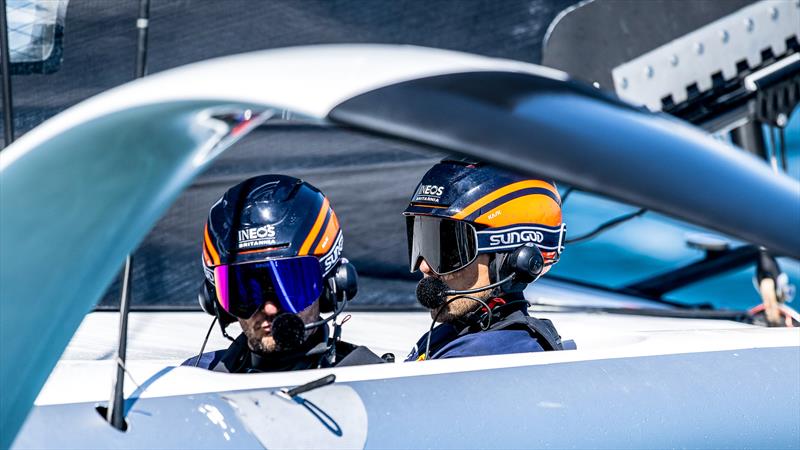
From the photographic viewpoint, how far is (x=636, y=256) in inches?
157

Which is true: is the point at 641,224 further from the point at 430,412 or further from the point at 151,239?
the point at 430,412

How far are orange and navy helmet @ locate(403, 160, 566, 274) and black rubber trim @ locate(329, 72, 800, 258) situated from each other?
1155mm

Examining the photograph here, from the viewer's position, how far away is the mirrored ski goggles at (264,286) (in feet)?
5.30

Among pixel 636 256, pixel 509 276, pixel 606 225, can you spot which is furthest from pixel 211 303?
pixel 636 256

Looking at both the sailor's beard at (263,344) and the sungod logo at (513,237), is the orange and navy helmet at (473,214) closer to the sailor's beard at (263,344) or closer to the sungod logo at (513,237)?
the sungod logo at (513,237)

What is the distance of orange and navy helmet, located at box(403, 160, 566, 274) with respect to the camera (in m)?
1.81

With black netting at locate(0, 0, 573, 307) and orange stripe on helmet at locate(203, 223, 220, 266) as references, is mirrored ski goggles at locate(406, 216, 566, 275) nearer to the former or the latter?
orange stripe on helmet at locate(203, 223, 220, 266)

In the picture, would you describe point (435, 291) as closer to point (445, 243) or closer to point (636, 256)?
point (445, 243)

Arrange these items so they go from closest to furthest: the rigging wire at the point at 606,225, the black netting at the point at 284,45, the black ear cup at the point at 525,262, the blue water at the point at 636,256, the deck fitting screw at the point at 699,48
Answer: the black ear cup at the point at 525,262, the black netting at the point at 284,45, the deck fitting screw at the point at 699,48, the rigging wire at the point at 606,225, the blue water at the point at 636,256

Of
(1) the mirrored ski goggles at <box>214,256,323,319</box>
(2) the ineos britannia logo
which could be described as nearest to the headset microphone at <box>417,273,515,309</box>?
(2) the ineos britannia logo

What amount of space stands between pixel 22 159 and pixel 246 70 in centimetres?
16

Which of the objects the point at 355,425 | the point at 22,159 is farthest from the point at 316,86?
the point at 355,425

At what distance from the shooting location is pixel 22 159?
0.74 meters

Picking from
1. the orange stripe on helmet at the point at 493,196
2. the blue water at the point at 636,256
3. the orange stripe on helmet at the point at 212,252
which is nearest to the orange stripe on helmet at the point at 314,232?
the orange stripe on helmet at the point at 212,252
